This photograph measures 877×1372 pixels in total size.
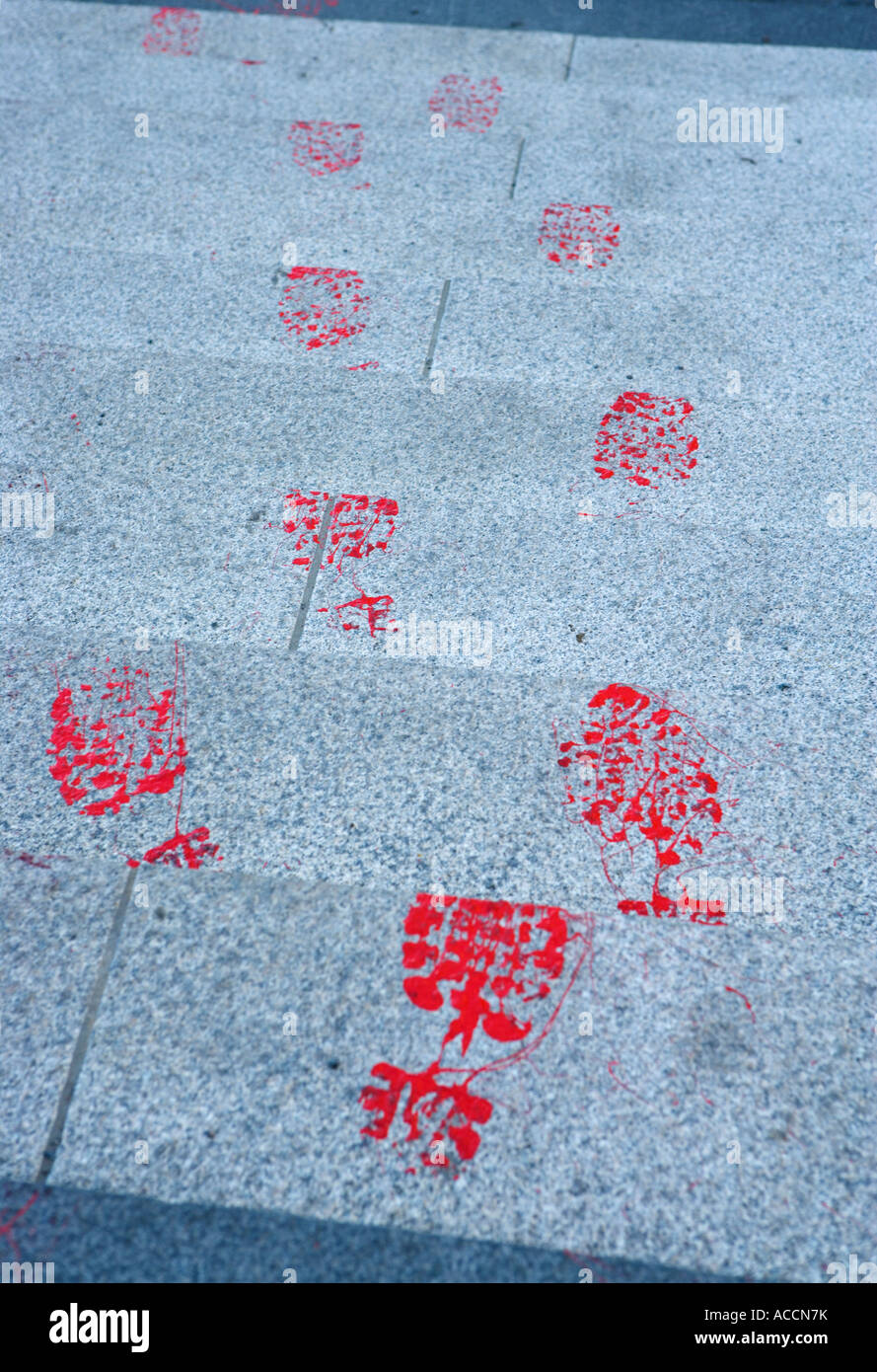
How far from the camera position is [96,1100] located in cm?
222

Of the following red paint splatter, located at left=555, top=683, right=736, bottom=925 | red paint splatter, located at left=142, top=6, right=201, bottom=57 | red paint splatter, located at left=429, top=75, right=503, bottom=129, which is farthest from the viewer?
red paint splatter, located at left=142, top=6, right=201, bottom=57

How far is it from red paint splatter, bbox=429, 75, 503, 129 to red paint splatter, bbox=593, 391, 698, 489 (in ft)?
8.19

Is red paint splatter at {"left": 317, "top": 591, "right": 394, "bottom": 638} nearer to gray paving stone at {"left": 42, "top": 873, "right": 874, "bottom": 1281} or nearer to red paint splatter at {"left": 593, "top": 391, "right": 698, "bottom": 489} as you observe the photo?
gray paving stone at {"left": 42, "top": 873, "right": 874, "bottom": 1281}

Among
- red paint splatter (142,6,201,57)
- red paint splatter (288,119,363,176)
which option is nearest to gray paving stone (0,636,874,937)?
red paint splatter (288,119,363,176)

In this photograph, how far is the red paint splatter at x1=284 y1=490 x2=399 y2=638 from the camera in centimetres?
314

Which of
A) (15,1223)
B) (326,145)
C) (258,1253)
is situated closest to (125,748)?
(15,1223)

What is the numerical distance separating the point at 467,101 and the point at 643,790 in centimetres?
459

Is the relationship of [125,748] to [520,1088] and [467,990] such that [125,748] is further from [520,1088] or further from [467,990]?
[520,1088]

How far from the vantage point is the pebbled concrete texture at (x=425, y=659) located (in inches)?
84.3

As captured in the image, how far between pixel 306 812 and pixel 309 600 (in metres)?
0.81

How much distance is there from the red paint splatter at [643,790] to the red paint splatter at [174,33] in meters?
5.31

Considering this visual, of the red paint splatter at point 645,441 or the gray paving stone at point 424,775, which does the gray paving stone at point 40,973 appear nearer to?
the gray paving stone at point 424,775

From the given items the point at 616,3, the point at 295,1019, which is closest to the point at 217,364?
the point at 295,1019

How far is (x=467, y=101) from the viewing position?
5430 mm
